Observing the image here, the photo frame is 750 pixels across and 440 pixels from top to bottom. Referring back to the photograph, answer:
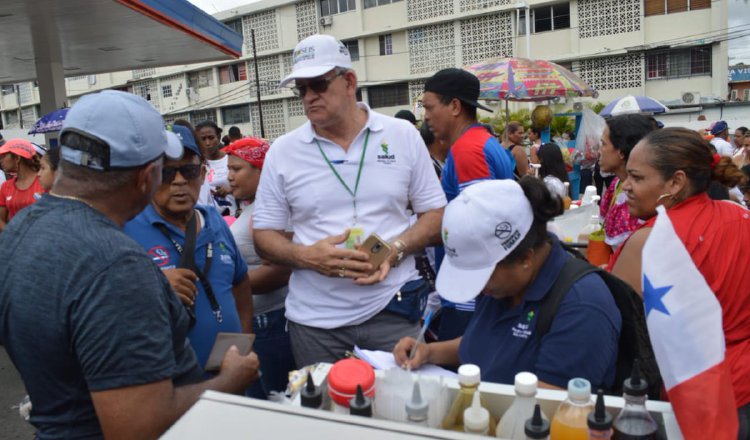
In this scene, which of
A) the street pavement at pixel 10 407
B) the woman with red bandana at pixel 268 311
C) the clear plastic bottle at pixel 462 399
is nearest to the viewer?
the clear plastic bottle at pixel 462 399

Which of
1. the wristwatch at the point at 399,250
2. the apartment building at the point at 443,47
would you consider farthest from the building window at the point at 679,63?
the wristwatch at the point at 399,250

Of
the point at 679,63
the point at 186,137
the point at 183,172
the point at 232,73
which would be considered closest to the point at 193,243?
the point at 183,172

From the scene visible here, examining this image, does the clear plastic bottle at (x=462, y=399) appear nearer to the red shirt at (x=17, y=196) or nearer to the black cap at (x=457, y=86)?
the black cap at (x=457, y=86)

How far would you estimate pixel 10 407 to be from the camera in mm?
4582

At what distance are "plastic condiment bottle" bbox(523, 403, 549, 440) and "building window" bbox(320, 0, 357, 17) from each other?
116ft

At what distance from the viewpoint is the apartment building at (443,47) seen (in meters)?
25.0

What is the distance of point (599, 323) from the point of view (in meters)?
1.70

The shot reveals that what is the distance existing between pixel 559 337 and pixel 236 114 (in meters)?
39.9

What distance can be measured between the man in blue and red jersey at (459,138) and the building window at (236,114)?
36.5m

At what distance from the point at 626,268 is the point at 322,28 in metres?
35.3

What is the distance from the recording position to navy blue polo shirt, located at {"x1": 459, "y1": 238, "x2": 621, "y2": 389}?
1681mm

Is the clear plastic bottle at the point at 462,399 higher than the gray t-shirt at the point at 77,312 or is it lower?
lower

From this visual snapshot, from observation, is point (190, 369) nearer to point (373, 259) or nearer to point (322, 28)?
point (373, 259)

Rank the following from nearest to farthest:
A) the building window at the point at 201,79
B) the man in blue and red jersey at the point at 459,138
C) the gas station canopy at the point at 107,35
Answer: the man in blue and red jersey at the point at 459,138 < the gas station canopy at the point at 107,35 < the building window at the point at 201,79
